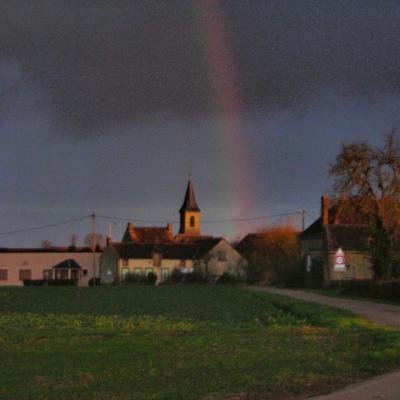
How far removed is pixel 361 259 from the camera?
82.9m

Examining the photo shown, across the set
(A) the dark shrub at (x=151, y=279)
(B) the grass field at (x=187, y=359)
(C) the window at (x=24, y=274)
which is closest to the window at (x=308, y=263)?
(A) the dark shrub at (x=151, y=279)

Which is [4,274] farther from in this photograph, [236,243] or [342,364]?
[342,364]

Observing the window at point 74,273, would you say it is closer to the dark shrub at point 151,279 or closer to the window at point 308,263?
the dark shrub at point 151,279

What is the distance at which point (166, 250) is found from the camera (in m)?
114

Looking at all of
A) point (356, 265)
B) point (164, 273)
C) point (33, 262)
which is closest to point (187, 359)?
point (356, 265)

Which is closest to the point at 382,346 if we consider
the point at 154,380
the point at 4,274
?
the point at 154,380

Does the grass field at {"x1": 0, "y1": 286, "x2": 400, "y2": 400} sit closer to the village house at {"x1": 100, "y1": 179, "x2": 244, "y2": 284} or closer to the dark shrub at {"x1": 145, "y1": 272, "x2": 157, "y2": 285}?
the dark shrub at {"x1": 145, "y1": 272, "x2": 157, "y2": 285}

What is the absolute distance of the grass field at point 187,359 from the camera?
41.7 feet

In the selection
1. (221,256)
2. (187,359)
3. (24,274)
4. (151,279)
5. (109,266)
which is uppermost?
(221,256)

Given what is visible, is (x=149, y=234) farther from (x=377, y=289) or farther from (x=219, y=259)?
(x=377, y=289)

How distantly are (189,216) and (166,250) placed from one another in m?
51.6

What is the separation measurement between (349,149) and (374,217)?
569 cm

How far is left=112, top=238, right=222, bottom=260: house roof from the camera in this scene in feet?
367

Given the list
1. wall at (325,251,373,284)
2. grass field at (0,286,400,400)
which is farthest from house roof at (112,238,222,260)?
grass field at (0,286,400,400)
